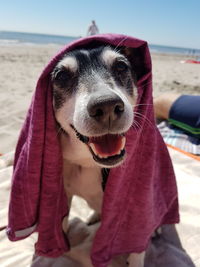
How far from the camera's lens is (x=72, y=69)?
1.93 meters

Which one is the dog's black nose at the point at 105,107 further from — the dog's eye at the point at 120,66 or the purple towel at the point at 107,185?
the dog's eye at the point at 120,66

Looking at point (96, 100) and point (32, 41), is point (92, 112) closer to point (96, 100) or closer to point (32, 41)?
point (96, 100)

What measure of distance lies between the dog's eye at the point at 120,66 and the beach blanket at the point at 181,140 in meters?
2.08

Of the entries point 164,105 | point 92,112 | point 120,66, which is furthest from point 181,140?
point 92,112

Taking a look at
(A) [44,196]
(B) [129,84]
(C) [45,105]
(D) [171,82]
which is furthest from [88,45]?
(D) [171,82]

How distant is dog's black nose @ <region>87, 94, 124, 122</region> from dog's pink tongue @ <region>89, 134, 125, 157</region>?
0.61ft

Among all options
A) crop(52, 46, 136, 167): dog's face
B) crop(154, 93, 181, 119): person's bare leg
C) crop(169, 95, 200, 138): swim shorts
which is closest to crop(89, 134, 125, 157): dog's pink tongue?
crop(52, 46, 136, 167): dog's face

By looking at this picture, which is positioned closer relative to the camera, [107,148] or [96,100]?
[96,100]

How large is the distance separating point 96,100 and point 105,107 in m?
0.06

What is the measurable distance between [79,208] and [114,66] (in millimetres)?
1526

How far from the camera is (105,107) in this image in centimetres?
151

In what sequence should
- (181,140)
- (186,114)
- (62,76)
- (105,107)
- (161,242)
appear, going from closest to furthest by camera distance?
(105,107) < (62,76) < (161,242) < (181,140) < (186,114)

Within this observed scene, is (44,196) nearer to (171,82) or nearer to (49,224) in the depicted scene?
(49,224)

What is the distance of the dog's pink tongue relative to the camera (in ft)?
5.54
